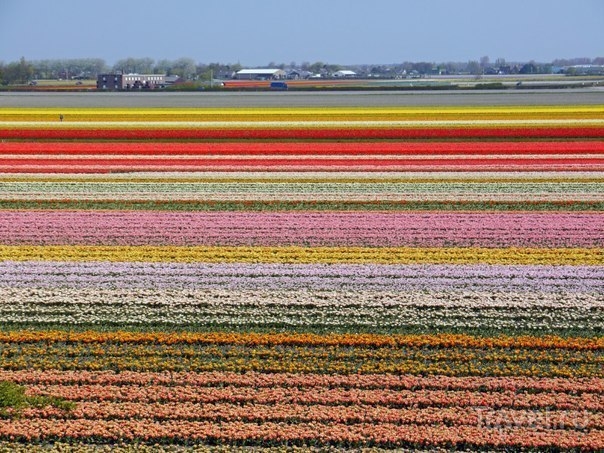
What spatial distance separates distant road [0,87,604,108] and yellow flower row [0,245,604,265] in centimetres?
3697

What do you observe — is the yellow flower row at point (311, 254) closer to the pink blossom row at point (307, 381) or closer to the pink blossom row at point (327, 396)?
the pink blossom row at point (307, 381)

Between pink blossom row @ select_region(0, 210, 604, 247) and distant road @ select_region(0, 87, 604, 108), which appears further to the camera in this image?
distant road @ select_region(0, 87, 604, 108)

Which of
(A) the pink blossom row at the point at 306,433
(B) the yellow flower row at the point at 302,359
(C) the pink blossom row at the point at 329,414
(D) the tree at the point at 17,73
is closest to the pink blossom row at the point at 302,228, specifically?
(B) the yellow flower row at the point at 302,359

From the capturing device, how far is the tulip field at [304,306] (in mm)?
9836

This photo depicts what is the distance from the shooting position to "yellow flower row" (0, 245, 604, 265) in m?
16.2

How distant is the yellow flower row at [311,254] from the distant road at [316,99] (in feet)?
121

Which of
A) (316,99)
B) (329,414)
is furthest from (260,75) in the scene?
(329,414)

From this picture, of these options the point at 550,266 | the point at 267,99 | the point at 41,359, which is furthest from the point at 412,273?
the point at 267,99

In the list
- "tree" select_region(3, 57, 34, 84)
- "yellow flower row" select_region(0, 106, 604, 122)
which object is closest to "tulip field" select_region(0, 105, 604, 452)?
"yellow flower row" select_region(0, 106, 604, 122)

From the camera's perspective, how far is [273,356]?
11.7 m

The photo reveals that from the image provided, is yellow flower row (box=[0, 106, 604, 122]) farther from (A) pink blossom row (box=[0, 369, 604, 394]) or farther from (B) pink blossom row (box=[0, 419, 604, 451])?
(B) pink blossom row (box=[0, 419, 604, 451])

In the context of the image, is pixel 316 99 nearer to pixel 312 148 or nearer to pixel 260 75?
pixel 312 148

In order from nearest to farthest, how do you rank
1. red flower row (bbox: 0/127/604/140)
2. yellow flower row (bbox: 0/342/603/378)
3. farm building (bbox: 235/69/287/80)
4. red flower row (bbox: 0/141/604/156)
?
yellow flower row (bbox: 0/342/603/378)
red flower row (bbox: 0/141/604/156)
red flower row (bbox: 0/127/604/140)
farm building (bbox: 235/69/287/80)

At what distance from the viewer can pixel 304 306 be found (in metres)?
13.7
